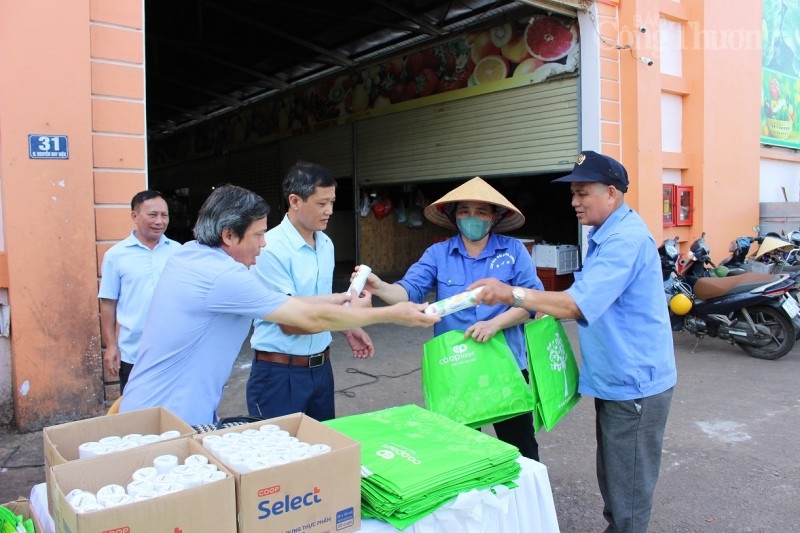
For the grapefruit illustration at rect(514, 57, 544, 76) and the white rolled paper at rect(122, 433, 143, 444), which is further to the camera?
the grapefruit illustration at rect(514, 57, 544, 76)

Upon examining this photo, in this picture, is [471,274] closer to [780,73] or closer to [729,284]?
[729,284]

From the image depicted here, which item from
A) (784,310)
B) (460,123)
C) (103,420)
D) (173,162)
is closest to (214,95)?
(173,162)

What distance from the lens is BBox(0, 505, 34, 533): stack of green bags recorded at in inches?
60.8

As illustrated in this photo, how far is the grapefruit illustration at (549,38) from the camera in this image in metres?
8.27

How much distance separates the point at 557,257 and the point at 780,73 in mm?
6717

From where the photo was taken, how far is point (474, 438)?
1.97 meters

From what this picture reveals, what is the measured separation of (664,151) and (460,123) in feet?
10.6

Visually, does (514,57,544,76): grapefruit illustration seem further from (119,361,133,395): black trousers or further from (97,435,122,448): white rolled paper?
(97,435,122,448): white rolled paper

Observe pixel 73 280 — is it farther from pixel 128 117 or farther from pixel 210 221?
pixel 210 221

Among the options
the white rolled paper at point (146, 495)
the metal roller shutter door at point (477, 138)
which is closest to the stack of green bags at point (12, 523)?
the white rolled paper at point (146, 495)

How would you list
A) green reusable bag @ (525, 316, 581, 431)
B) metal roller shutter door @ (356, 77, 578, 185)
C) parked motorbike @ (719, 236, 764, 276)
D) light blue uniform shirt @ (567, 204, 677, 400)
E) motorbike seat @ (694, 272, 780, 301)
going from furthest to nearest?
metal roller shutter door @ (356, 77, 578, 185) → parked motorbike @ (719, 236, 764, 276) → motorbike seat @ (694, 272, 780, 301) → green reusable bag @ (525, 316, 581, 431) → light blue uniform shirt @ (567, 204, 677, 400)

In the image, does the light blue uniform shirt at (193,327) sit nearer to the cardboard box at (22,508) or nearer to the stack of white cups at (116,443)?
the stack of white cups at (116,443)

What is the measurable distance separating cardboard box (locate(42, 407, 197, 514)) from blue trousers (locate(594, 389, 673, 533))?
1683 mm

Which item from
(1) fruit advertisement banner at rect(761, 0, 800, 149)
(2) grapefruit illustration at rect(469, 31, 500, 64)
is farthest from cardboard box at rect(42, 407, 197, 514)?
(1) fruit advertisement banner at rect(761, 0, 800, 149)
